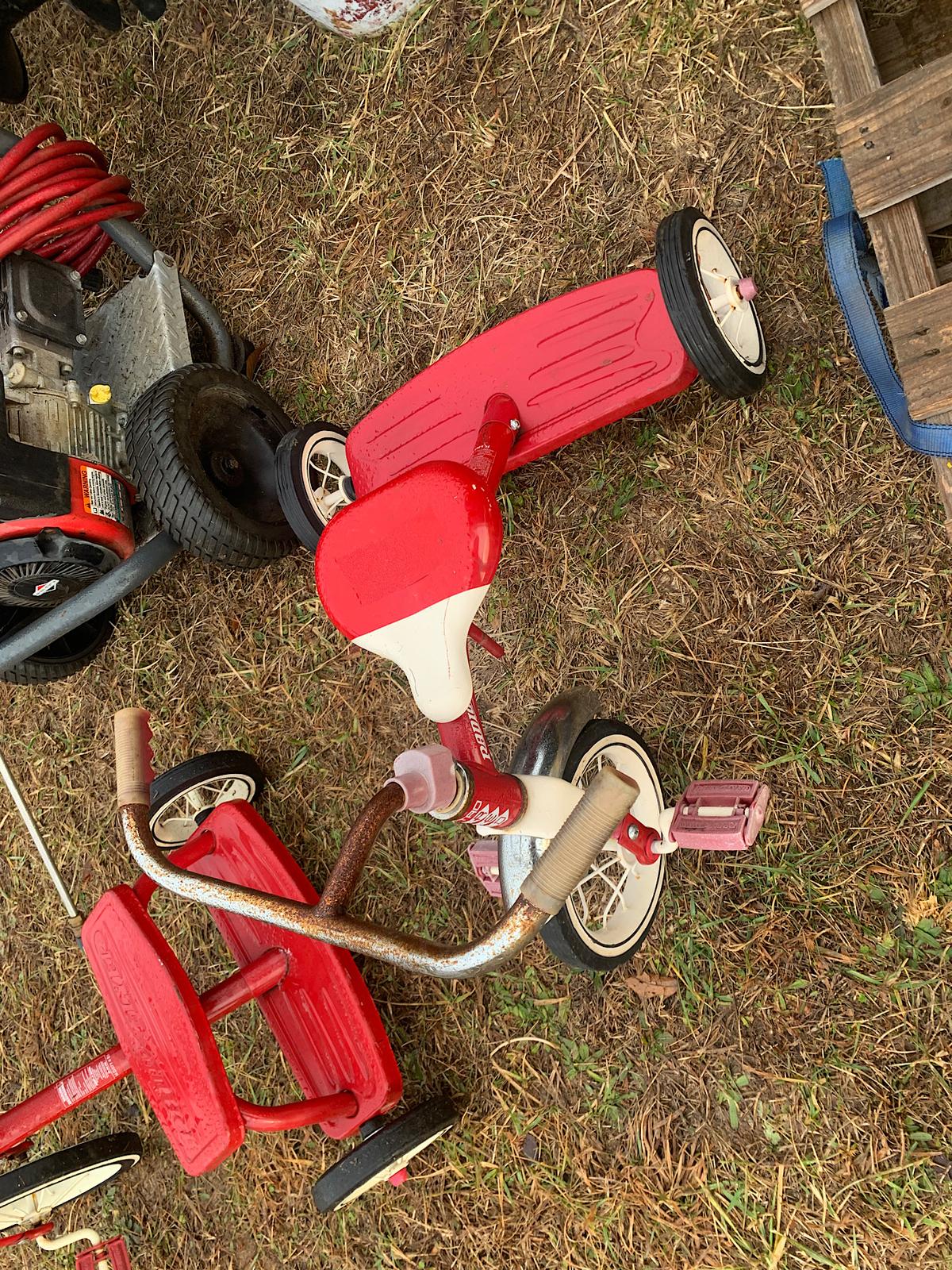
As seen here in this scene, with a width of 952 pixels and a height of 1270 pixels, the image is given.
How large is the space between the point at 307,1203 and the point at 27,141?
93.2 inches

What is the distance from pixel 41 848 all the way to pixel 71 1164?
76 centimetres

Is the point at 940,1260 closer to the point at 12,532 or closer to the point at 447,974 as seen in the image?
the point at 447,974

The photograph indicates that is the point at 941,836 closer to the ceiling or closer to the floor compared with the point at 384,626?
closer to the floor

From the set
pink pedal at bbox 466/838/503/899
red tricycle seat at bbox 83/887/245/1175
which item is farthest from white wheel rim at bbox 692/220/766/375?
red tricycle seat at bbox 83/887/245/1175

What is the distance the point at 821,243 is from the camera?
1.81m

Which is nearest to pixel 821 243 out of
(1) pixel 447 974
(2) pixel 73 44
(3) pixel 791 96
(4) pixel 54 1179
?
(3) pixel 791 96

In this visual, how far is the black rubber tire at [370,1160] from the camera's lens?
187 centimetres

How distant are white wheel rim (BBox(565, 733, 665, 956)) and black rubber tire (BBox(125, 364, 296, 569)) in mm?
891

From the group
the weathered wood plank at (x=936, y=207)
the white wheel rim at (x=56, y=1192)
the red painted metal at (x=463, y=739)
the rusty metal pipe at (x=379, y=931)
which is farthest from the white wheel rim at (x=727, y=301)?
the white wheel rim at (x=56, y=1192)

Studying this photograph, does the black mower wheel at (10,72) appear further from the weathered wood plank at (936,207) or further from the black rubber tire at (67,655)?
the weathered wood plank at (936,207)

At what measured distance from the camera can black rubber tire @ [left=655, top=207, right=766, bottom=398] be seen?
1.63m

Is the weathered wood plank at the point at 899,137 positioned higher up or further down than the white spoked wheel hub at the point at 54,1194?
higher up

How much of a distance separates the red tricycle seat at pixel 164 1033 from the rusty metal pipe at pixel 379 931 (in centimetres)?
50

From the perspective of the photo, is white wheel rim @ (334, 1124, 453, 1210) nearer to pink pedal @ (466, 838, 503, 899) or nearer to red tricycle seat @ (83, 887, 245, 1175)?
red tricycle seat @ (83, 887, 245, 1175)
